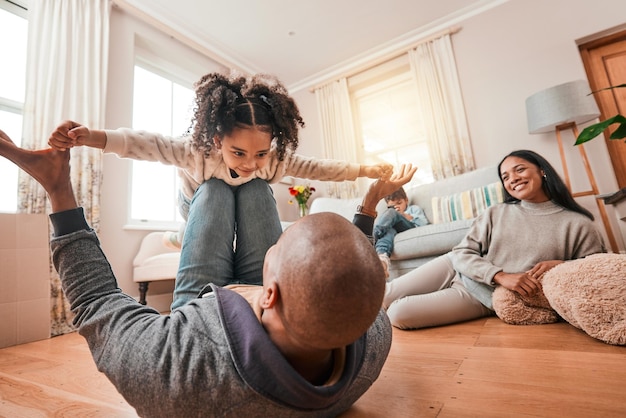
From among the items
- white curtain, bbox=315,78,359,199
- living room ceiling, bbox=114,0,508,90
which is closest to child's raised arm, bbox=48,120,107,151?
living room ceiling, bbox=114,0,508,90

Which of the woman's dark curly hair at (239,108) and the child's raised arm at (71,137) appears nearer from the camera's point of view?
the child's raised arm at (71,137)

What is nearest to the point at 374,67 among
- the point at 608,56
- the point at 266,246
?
the point at 608,56

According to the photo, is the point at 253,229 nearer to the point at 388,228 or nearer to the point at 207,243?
the point at 207,243

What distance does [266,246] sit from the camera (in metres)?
1.02

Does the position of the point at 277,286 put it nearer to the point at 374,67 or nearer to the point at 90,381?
the point at 90,381

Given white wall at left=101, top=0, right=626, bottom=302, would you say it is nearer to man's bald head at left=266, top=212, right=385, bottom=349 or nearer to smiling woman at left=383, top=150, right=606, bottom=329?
smiling woman at left=383, top=150, right=606, bottom=329

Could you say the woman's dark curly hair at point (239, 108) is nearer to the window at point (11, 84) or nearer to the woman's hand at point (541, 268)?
the woman's hand at point (541, 268)

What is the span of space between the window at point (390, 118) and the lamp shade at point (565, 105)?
44.7 inches

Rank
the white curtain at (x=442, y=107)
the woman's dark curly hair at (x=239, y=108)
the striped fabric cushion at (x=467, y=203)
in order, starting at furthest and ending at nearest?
the white curtain at (x=442, y=107) → the striped fabric cushion at (x=467, y=203) → the woman's dark curly hair at (x=239, y=108)

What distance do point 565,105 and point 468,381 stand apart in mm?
2479

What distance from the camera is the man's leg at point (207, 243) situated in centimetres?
88

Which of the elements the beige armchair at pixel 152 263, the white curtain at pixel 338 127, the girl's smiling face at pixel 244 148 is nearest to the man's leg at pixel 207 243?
the girl's smiling face at pixel 244 148

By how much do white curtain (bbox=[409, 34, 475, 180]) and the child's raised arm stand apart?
293cm

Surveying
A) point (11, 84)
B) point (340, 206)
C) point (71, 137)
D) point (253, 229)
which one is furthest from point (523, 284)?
point (11, 84)
